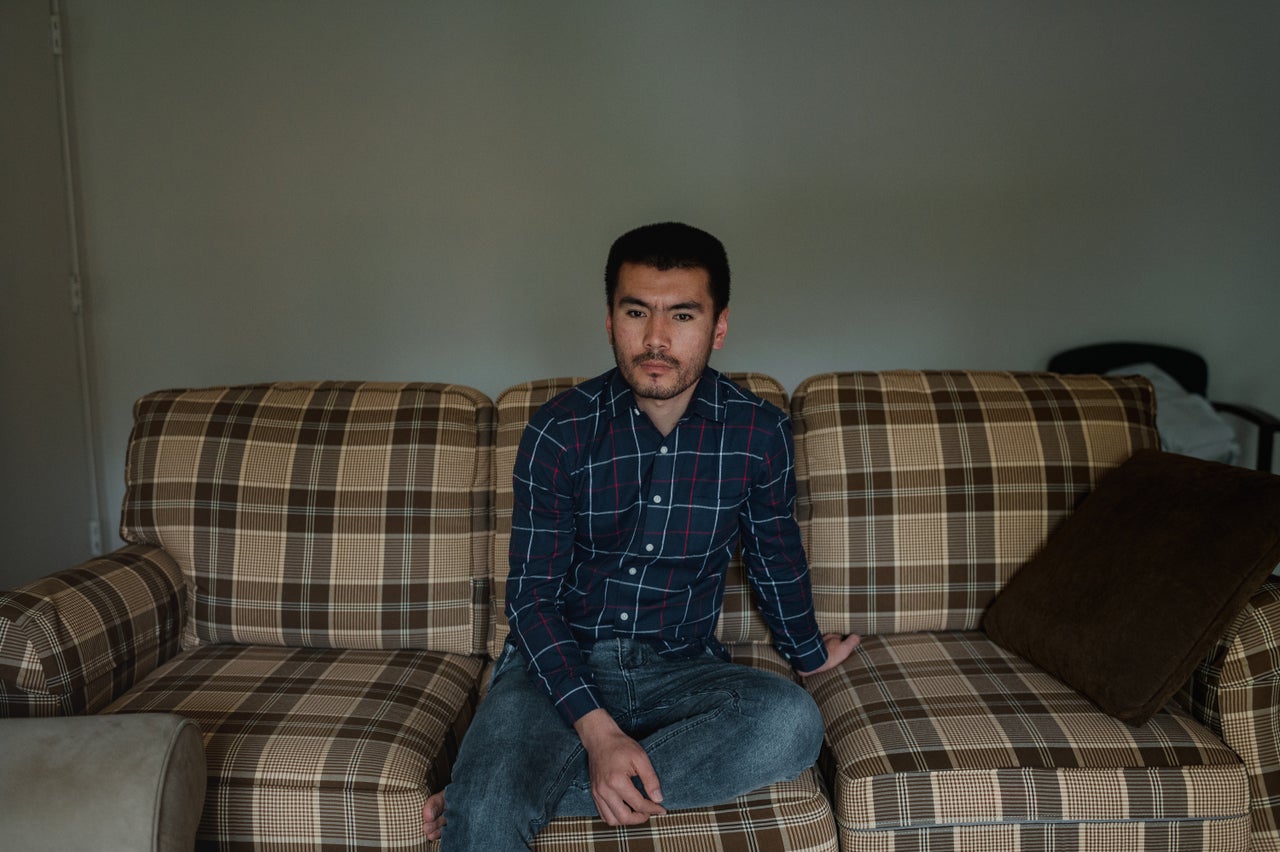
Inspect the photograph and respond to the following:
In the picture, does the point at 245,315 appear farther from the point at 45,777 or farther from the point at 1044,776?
the point at 1044,776

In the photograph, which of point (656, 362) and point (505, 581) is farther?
point (505, 581)

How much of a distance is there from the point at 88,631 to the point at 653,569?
0.93m

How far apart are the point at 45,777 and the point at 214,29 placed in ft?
9.51

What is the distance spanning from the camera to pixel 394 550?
1.78 metres

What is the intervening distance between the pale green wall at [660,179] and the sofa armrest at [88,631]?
1.79 m

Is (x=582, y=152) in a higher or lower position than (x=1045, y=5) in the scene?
lower

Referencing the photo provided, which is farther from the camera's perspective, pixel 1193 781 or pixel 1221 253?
pixel 1221 253

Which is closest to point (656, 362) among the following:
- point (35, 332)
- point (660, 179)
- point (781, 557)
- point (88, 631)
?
point (781, 557)

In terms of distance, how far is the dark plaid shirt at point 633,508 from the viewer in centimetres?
152

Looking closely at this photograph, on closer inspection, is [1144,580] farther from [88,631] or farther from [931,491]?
[88,631]

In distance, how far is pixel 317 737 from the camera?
1.42 m

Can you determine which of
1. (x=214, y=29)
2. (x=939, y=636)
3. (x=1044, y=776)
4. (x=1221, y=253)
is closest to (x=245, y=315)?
(x=214, y=29)

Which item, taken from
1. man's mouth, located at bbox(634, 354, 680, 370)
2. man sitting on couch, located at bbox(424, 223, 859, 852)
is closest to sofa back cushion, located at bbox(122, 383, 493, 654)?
man sitting on couch, located at bbox(424, 223, 859, 852)

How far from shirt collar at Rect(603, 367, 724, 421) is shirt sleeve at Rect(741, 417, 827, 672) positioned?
0.12m
